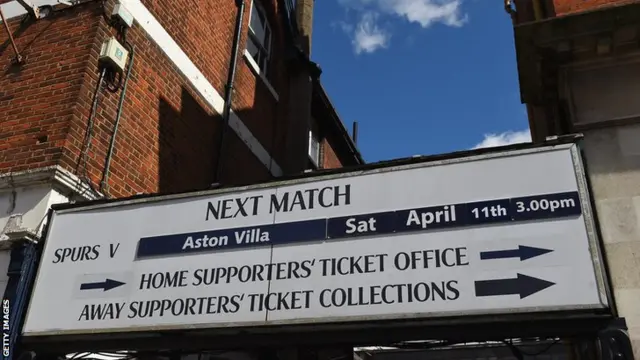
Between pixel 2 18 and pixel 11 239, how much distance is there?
115 inches

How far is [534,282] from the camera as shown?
155 inches

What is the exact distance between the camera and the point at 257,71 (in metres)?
10.9

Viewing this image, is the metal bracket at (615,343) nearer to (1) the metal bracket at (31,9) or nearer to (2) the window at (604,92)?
(2) the window at (604,92)

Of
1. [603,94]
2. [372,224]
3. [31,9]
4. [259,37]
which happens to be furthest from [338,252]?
[259,37]

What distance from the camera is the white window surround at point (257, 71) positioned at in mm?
10550

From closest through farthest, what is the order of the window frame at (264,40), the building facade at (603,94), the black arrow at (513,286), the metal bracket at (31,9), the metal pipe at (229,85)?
the black arrow at (513,286)
the building facade at (603,94)
the metal bracket at (31,9)
the metal pipe at (229,85)
the window frame at (264,40)

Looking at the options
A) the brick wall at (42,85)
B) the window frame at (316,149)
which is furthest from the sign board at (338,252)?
the window frame at (316,149)

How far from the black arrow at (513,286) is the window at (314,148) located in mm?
9482

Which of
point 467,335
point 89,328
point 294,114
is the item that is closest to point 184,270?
point 89,328

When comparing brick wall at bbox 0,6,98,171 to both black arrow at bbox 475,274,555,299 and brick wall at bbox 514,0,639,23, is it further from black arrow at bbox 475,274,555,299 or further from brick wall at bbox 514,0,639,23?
brick wall at bbox 514,0,639,23

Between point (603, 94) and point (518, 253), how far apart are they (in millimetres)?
3056

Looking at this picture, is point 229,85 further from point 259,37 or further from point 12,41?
point 12,41

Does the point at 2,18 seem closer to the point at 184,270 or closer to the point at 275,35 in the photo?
the point at 184,270

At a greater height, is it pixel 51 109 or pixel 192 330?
pixel 51 109
